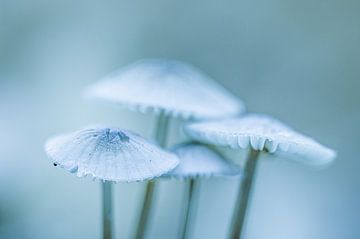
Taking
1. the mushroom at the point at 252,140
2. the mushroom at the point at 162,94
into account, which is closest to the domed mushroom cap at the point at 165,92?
the mushroom at the point at 162,94

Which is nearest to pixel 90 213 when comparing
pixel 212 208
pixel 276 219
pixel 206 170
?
pixel 212 208

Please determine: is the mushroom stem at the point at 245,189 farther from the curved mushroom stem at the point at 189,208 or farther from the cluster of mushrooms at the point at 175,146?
the curved mushroom stem at the point at 189,208

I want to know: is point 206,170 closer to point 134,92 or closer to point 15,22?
point 134,92

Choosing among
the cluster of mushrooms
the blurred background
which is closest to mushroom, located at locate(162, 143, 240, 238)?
the cluster of mushrooms

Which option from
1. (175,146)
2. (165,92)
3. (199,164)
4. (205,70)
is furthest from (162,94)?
(205,70)

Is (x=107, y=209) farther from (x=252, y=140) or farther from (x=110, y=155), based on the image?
(x=252, y=140)
